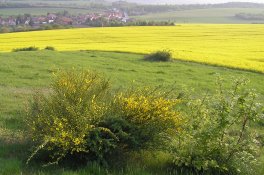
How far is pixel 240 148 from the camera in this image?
6723 mm

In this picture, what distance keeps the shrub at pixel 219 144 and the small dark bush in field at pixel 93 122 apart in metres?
0.51

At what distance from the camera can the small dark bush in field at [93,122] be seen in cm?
678

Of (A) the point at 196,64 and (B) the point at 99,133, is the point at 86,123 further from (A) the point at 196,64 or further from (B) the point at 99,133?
(A) the point at 196,64

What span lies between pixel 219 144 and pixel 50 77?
13555 mm

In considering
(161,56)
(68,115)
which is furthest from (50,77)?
(68,115)

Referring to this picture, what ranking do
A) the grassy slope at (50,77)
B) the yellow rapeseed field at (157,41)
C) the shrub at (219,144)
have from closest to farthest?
the shrub at (219,144), the grassy slope at (50,77), the yellow rapeseed field at (157,41)

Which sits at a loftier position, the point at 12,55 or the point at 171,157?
the point at 171,157

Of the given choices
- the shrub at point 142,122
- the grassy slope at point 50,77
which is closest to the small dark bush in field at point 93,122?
the shrub at point 142,122

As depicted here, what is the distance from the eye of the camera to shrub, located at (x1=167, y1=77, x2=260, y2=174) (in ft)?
21.8

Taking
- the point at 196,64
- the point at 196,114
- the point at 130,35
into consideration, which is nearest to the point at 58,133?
the point at 196,114

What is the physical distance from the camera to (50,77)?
63.1 feet

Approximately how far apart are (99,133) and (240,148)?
2251 mm

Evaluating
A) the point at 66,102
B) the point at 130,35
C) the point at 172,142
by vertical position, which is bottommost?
the point at 130,35

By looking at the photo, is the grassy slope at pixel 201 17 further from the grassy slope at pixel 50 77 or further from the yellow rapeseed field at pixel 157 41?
the grassy slope at pixel 50 77
